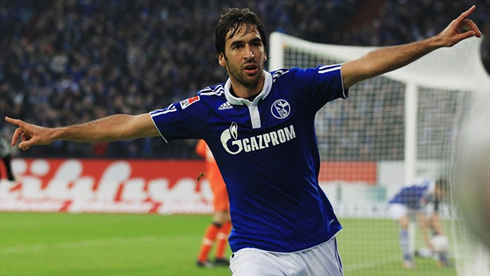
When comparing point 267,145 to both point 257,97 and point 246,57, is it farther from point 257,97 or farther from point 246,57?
point 246,57

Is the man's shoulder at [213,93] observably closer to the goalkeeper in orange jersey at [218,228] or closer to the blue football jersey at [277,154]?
the blue football jersey at [277,154]

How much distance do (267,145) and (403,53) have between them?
95cm

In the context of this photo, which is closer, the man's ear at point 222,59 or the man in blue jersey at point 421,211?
the man's ear at point 222,59

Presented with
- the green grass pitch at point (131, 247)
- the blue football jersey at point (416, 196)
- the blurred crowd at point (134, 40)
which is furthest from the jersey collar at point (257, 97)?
the blurred crowd at point (134, 40)

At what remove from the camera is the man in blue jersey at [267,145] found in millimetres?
4648

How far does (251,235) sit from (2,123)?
914 inches

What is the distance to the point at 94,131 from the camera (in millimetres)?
4895

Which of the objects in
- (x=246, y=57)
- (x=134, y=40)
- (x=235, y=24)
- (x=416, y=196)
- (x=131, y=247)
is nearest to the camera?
(x=246, y=57)

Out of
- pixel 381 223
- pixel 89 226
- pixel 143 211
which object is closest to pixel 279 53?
pixel 381 223

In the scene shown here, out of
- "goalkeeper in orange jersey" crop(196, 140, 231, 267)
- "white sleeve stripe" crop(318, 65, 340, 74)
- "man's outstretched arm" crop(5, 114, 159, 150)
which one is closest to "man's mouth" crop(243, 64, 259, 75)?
"white sleeve stripe" crop(318, 65, 340, 74)

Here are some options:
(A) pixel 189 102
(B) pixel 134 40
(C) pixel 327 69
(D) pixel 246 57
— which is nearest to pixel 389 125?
(A) pixel 189 102

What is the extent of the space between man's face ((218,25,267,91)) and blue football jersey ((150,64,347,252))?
10 cm

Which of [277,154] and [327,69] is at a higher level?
[327,69]

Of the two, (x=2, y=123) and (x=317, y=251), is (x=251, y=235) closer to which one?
(x=317, y=251)
